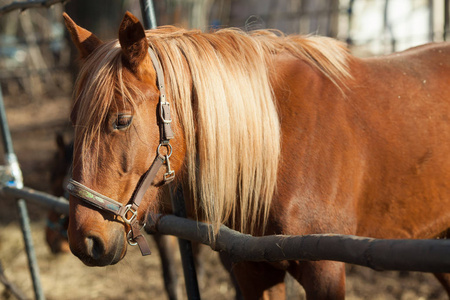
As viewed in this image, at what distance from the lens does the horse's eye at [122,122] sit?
5.02 feet

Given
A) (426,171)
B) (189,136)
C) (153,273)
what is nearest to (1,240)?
(153,273)

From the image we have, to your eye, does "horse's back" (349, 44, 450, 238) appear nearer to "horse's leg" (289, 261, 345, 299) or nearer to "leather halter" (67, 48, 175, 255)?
"horse's leg" (289, 261, 345, 299)

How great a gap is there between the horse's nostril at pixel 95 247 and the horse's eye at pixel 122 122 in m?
0.38

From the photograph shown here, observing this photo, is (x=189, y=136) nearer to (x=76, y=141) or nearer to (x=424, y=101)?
(x=76, y=141)

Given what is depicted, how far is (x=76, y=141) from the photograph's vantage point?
5.19ft

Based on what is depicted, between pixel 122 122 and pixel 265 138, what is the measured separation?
558mm

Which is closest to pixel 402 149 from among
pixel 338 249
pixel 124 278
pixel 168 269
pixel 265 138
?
pixel 265 138

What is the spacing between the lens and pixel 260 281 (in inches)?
80.7

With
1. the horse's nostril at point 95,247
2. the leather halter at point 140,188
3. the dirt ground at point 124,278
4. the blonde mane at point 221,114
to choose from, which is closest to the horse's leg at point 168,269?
the dirt ground at point 124,278

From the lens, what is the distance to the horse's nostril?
1.50 metres

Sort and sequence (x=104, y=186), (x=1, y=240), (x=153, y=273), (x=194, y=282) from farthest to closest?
1. (x=1, y=240)
2. (x=153, y=273)
3. (x=194, y=282)
4. (x=104, y=186)

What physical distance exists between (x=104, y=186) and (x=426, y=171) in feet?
4.50

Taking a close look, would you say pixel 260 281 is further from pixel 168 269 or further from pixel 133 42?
pixel 168 269

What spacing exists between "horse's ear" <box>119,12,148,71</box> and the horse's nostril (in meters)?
0.60
